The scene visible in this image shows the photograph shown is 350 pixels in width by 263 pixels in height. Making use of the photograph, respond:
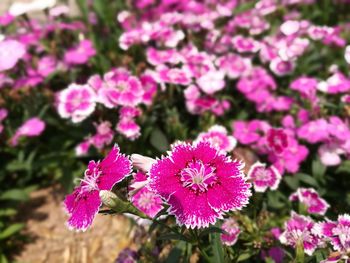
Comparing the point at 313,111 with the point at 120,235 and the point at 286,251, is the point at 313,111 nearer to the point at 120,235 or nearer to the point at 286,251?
the point at 286,251

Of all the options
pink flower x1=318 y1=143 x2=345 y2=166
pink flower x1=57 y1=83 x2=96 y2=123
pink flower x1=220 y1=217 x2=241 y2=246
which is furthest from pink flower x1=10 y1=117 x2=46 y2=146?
pink flower x1=318 y1=143 x2=345 y2=166

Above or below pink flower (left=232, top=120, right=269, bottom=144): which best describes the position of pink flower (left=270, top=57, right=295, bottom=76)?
above

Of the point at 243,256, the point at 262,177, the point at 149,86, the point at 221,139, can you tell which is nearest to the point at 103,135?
the point at 149,86

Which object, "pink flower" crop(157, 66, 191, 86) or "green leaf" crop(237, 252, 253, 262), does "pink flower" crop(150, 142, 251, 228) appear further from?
"pink flower" crop(157, 66, 191, 86)

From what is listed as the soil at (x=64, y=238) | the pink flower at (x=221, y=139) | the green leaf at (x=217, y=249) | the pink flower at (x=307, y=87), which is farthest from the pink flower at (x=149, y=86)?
the green leaf at (x=217, y=249)

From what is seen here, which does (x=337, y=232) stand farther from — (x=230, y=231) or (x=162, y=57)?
(x=162, y=57)
